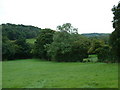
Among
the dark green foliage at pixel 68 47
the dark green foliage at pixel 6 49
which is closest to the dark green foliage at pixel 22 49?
the dark green foliage at pixel 6 49

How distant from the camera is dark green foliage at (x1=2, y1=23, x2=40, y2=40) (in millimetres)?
60750

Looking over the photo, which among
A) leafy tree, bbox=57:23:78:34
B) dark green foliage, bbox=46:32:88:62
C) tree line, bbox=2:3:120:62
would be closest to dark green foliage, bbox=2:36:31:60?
tree line, bbox=2:3:120:62

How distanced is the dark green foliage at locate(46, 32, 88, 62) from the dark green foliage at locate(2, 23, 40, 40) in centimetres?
2241

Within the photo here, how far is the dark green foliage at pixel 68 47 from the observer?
2950 cm

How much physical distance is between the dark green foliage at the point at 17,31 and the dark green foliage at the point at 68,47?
2241 cm

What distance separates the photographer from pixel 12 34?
61.4 meters

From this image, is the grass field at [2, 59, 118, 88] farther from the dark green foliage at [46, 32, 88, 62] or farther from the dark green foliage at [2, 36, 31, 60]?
the dark green foliage at [2, 36, 31, 60]

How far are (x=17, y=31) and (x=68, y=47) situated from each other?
3877cm

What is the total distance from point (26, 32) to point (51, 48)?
45.1m

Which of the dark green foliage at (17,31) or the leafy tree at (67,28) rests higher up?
the dark green foliage at (17,31)

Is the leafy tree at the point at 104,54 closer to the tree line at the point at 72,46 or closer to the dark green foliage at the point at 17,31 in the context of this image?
the tree line at the point at 72,46

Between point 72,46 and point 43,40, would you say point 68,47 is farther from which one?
point 43,40

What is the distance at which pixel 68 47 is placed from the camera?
29766 millimetres

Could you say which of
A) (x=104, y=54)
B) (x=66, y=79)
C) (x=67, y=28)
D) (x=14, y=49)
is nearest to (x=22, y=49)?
(x=14, y=49)
